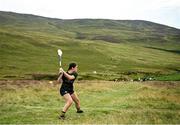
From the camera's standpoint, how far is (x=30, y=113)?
22.3m

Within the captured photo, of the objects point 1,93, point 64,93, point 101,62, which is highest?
point 64,93

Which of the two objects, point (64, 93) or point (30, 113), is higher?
point (64, 93)

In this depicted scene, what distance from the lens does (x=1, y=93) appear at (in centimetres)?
3325

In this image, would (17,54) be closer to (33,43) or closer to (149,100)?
(33,43)

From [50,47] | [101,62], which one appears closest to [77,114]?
[101,62]

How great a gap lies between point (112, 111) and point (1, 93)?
45.7ft

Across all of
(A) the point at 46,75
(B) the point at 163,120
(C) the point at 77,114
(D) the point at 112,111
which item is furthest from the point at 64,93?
(A) the point at 46,75

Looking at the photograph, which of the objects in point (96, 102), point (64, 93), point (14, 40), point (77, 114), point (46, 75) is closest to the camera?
point (64, 93)

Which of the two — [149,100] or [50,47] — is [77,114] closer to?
[149,100]

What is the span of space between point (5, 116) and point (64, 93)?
14.2ft

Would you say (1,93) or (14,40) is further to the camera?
(14,40)

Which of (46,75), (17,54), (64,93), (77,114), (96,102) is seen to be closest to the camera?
(64,93)

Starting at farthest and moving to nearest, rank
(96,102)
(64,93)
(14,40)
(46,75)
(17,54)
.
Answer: (14,40), (17,54), (46,75), (96,102), (64,93)

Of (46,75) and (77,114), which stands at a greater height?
(77,114)
